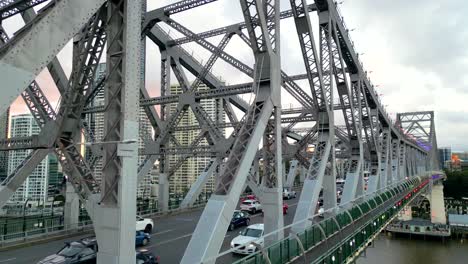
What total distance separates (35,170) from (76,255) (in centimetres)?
2132

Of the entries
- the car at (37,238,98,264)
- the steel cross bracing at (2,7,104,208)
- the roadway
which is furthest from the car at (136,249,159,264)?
the steel cross bracing at (2,7,104,208)

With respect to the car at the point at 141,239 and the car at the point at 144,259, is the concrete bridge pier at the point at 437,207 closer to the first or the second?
the car at the point at 141,239

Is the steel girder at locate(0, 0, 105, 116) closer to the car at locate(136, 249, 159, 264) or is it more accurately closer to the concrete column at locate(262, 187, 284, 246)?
the concrete column at locate(262, 187, 284, 246)

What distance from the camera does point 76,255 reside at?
1375 cm

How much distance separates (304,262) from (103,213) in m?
6.62

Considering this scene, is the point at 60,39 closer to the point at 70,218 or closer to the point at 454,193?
the point at 70,218

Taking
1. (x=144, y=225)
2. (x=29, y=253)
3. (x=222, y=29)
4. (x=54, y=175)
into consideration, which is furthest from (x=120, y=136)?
(x=54, y=175)

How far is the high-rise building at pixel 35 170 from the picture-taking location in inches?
1452

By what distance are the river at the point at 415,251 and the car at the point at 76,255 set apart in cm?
3617

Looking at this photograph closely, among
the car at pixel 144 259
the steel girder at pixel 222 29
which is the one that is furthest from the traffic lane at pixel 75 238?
the steel girder at pixel 222 29

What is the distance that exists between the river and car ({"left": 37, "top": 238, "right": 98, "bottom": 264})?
36.2 metres

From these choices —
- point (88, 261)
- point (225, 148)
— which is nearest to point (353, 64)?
point (225, 148)

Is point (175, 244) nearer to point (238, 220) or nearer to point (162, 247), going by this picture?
point (162, 247)

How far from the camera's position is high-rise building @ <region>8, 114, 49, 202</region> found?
36.9m
